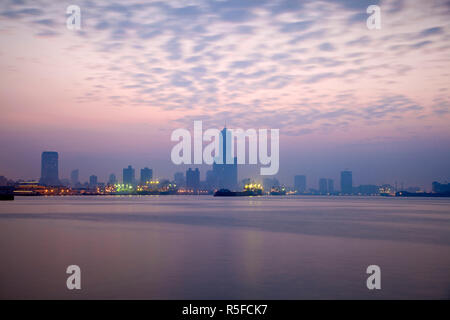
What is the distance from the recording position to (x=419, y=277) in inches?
819

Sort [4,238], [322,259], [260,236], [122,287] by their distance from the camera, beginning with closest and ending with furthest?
1. [122,287]
2. [322,259]
3. [4,238]
4. [260,236]

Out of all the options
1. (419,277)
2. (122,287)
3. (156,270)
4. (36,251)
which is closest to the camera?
(122,287)
